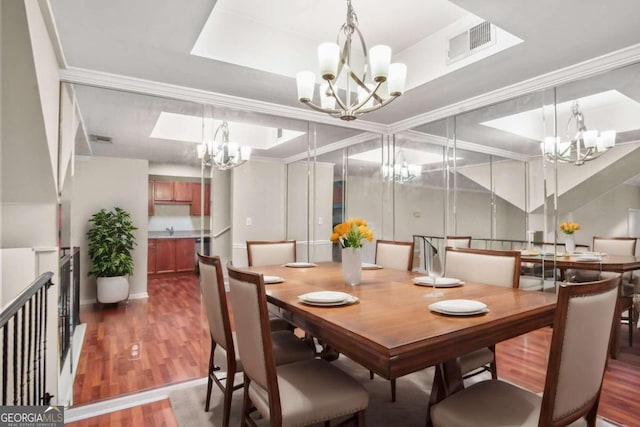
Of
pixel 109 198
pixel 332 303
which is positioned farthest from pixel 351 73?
pixel 109 198

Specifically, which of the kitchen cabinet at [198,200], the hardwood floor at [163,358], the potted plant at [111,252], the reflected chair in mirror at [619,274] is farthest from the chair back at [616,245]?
the potted plant at [111,252]

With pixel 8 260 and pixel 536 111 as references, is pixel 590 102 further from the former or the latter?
pixel 8 260

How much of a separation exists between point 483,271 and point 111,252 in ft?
9.24

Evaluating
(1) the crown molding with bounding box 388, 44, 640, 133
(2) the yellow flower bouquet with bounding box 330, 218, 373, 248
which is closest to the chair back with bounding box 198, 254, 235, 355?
(2) the yellow flower bouquet with bounding box 330, 218, 373, 248

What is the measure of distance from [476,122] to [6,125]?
3.55 meters

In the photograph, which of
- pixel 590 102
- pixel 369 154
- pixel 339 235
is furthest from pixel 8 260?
pixel 590 102

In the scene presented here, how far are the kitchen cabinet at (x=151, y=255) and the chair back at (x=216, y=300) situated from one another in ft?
4.58

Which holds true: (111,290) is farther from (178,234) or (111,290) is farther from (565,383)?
(565,383)

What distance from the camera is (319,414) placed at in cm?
142

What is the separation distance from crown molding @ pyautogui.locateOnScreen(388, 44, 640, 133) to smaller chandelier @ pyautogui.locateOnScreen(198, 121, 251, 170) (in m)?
1.95

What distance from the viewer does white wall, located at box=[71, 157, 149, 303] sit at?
2.62 meters

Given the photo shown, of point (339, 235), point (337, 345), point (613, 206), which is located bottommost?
point (337, 345)

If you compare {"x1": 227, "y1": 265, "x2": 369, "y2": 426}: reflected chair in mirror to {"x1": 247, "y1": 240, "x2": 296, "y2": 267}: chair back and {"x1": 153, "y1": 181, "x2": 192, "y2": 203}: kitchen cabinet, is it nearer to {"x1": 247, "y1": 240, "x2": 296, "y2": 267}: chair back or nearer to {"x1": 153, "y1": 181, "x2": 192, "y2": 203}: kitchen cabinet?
{"x1": 247, "y1": 240, "x2": 296, "y2": 267}: chair back

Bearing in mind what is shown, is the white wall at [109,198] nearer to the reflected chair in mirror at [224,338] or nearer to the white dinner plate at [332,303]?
the reflected chair in mirror at [224,338]
